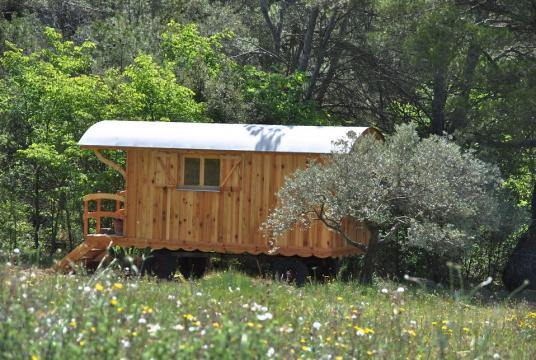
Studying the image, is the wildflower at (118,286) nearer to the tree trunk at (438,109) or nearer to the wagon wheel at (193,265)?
the wagon wheel at (193,265)

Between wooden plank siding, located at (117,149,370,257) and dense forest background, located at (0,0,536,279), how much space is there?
3107mm

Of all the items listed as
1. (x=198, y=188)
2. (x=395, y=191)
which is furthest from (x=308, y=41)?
(x=395, y=191)

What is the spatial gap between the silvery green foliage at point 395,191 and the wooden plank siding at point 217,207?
2.62 ft

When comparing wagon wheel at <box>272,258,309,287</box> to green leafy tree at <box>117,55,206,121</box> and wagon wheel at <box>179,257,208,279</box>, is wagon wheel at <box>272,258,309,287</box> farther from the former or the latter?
green leafy tree at <box>117,55,206,121</box>

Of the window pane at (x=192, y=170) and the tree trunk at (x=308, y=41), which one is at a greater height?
the tree trunk at (x=308, y=41)

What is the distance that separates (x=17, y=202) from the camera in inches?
950

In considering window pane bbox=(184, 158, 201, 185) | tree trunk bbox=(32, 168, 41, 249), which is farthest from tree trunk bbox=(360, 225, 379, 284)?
tree trunk bbox=(32, 168, 41, 249)

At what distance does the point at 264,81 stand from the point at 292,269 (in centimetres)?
822

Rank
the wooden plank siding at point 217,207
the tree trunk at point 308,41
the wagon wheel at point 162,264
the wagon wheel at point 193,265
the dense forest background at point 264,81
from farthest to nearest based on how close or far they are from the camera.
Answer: the tree trunk at point 308,41, the wagon wheel at point 193,265, the dense forest background at point 264,81, the wagon wheel at point 162,264, the wooden plank siding at point 217,207

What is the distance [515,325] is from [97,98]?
14.3m

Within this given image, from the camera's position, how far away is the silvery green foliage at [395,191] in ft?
52.4

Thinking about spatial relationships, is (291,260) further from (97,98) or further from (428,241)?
(97,98)

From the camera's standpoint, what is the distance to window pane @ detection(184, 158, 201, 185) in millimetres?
18188

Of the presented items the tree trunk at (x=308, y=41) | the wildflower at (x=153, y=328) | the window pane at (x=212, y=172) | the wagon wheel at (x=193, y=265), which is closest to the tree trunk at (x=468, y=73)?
the window pane at (x=212, y=172)
